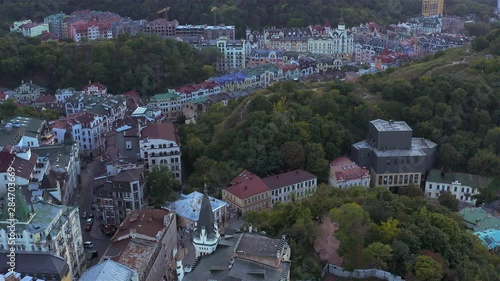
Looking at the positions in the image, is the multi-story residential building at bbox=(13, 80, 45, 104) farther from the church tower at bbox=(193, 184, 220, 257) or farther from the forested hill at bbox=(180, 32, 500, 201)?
the church tower at bbox=(193, 184, 220, 257)

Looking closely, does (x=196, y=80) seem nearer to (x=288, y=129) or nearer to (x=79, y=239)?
(x=288, y=129)

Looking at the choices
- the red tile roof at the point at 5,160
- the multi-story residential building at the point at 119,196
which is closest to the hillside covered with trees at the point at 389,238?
the multi-story residential building at the point at 119,196

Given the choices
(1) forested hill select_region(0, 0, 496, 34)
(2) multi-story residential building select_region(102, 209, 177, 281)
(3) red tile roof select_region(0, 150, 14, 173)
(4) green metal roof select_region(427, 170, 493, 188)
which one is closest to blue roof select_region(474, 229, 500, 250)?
(4) green metal roof select_region(427, 170, 493, 188)

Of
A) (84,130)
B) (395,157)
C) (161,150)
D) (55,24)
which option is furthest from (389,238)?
(55,24)

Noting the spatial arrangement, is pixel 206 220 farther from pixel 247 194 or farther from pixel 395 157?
pixel 395 157

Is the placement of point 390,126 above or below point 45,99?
above
